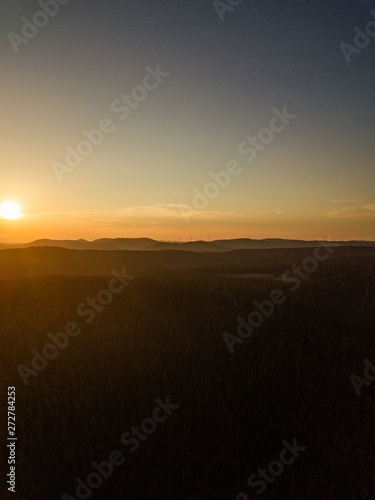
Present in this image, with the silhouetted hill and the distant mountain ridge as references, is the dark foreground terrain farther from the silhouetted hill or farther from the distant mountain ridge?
the distant mountain ridge

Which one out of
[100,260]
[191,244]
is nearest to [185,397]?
[100,260]

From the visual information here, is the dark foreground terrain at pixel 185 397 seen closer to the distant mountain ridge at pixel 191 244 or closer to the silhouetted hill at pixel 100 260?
the silhouetted hill at pixel 100 260

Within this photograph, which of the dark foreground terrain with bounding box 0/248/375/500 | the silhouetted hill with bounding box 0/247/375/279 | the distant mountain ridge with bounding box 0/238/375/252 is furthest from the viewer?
the distant mountain ridge with bounding box 0/238/375/252

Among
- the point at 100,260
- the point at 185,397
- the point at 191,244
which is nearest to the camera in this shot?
the point at 185,397

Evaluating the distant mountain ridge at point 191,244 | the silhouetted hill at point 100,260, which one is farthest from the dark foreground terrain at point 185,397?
the distant mountain ridge at point 191,244

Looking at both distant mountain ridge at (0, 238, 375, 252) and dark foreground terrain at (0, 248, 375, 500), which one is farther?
distant mountain ridge at (0, 238, 375, 252)

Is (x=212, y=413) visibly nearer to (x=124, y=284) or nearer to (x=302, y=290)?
(x=124, y=284)

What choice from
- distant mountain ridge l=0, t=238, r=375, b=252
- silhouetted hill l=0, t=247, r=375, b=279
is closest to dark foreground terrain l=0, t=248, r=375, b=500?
silhouetted hill l=0, t=247, r=375, b=279

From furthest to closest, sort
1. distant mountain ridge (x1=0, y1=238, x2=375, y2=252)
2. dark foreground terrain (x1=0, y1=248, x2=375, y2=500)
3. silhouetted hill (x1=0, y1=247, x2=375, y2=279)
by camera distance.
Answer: distant mountain ridge (x1=0, y1=238, x2=375, y2=252) < silhouetted hill (x1=0, y1=247, x2=375, y2=279) < dark foreground terrain (x1=0, y1=248, x2=375, y2=500)

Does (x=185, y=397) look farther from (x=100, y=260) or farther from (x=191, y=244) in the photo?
(x=191, y=244)

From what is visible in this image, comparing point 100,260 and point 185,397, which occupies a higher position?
point 100,260
